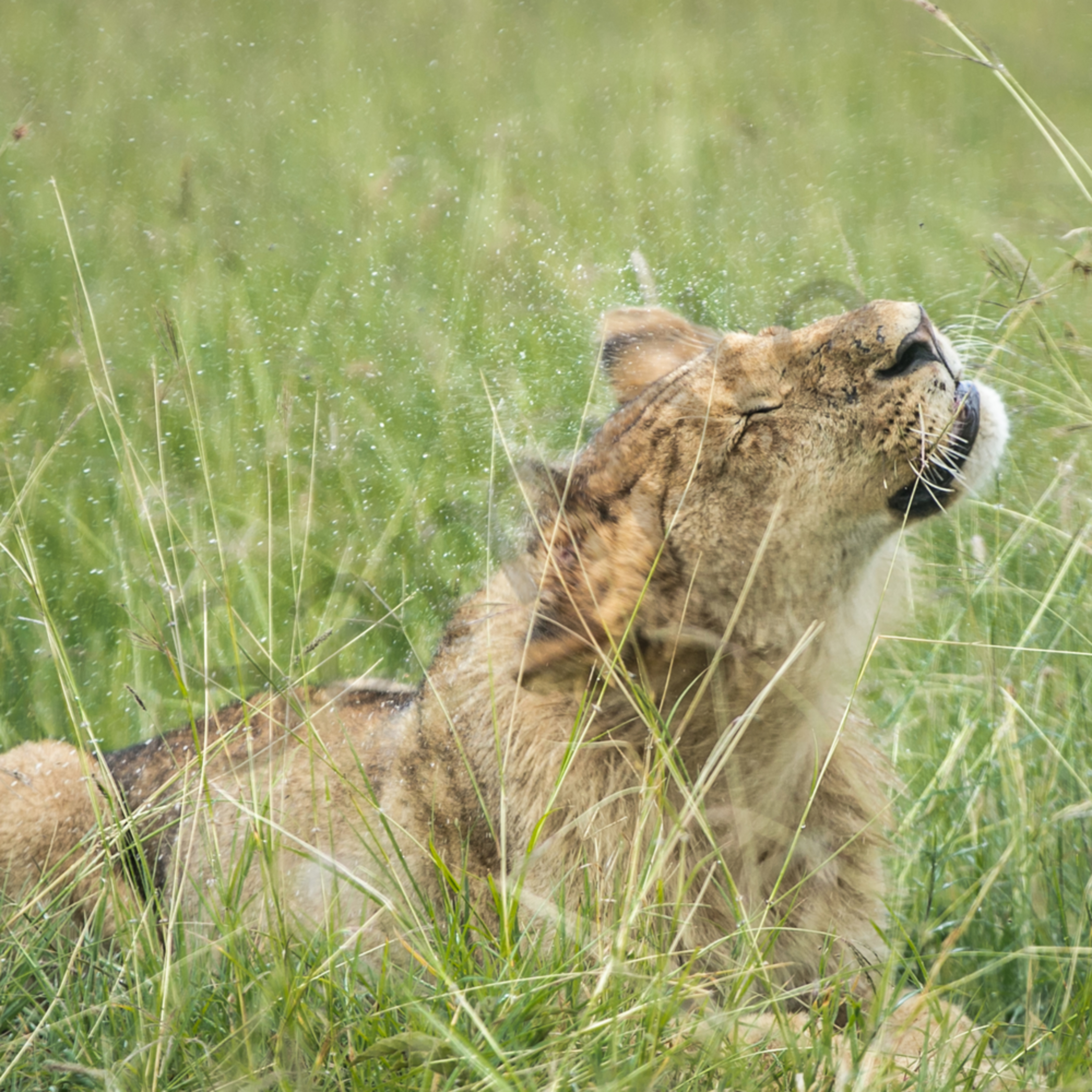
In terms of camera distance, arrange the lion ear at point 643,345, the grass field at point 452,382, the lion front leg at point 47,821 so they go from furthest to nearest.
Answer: the lion ear at point 643,345 < the lion front leg at point 47,821 < the grass field at point 452,382

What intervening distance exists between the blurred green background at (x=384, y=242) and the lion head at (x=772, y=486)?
0.25 metres

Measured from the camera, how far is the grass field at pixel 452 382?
1696 millimetres

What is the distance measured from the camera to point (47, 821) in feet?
8.46

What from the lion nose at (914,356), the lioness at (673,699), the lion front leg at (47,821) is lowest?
the lion front leg at (47,821)

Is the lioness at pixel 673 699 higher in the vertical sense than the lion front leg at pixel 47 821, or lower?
higher

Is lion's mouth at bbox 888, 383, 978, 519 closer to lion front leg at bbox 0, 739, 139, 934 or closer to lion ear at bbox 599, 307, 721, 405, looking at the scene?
lion ear at bbox 599, 307, 721, 405

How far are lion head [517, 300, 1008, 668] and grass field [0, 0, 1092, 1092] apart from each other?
0.67 ft

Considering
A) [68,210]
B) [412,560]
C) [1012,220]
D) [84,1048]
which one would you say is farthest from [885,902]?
[68,210]

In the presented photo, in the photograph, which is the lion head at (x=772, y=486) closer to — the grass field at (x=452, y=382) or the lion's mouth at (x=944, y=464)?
the lion's mouth at (x=944, y=464)

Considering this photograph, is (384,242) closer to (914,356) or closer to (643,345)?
(643,345)

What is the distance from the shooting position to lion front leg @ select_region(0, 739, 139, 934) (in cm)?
238

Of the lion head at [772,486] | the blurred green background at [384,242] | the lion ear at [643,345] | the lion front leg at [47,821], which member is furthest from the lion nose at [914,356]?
the lion front leg at [47,821]

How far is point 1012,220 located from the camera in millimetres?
5070

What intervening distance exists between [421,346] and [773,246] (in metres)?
1.99
